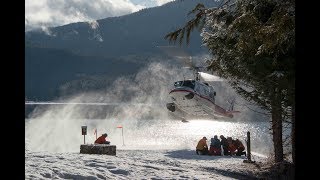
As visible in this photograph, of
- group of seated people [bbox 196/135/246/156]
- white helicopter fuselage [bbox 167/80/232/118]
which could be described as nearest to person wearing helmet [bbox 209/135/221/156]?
group of seated people [bbox 196/135/246/156]

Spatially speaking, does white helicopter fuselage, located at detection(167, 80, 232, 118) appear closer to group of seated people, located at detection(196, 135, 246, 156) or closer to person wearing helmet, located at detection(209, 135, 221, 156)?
group of seated people, located at detection(196, 135, 246, 156)

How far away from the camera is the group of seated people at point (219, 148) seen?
2436cm

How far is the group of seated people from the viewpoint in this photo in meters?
24.4

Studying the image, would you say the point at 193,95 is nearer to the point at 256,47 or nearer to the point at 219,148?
the point at 219,148

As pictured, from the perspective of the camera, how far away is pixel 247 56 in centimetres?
1327

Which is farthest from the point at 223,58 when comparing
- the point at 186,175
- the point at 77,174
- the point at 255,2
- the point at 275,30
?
the point at 275,30

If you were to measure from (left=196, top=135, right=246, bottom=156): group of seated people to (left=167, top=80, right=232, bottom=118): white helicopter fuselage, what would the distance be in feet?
33.1

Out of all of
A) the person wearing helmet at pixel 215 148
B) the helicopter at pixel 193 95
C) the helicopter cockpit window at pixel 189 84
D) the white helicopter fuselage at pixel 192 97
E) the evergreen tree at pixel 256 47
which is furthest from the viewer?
the helicopter cockpit window at pixel 189 84

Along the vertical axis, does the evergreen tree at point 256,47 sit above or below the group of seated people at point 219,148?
above

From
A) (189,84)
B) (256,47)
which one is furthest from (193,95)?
(256,47)

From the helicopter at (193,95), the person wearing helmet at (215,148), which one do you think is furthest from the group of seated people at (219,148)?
the helicopter at (193,95)

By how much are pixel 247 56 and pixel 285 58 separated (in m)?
1.77

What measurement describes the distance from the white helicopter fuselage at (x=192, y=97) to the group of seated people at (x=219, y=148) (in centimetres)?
1010

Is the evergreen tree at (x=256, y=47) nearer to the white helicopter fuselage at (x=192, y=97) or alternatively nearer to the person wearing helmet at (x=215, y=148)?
the person wearing helmet at (x=215, y=148)
